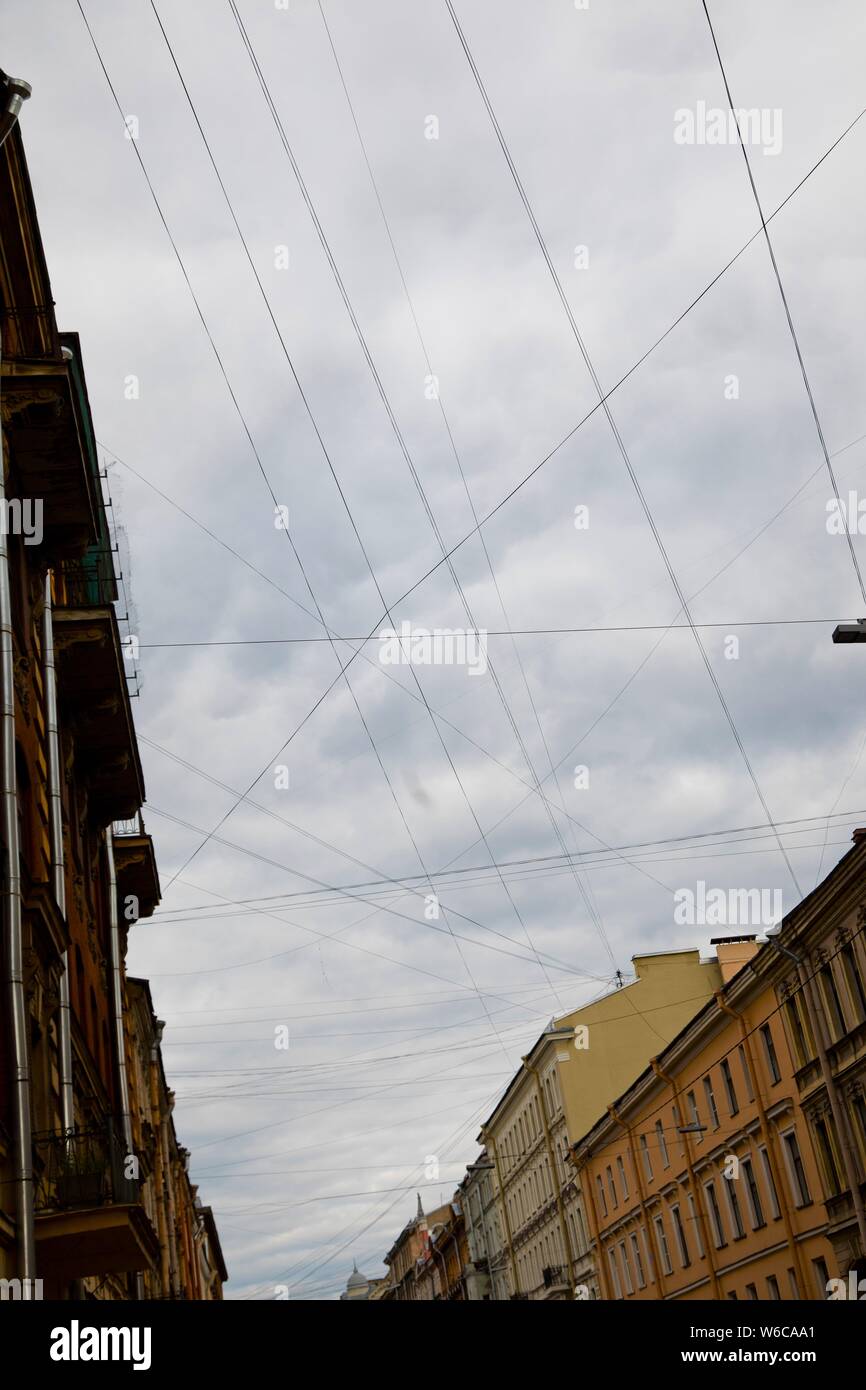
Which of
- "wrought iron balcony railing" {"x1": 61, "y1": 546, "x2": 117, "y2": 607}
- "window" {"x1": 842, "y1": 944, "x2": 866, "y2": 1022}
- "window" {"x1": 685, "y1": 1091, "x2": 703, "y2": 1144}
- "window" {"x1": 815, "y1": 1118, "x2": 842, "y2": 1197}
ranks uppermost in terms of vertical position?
"wrought iron balcony railing" {"x1": 61, "y1": 546, "x2": 117, "y2": 607}

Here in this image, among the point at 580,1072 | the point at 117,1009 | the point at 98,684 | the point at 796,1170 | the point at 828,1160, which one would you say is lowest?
the point at 828,1160

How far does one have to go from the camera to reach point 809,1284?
34031 mm

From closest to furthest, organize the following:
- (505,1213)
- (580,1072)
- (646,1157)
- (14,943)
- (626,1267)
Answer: (14,943) < (646,1157) < (626,1267) < (580,1072) < (505,1213)

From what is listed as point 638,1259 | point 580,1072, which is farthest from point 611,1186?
point 580,1072

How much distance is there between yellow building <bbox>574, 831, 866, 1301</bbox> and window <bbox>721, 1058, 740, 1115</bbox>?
76 millimetres

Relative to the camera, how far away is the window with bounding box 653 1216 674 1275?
155 feet

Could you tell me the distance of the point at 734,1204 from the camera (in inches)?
1593

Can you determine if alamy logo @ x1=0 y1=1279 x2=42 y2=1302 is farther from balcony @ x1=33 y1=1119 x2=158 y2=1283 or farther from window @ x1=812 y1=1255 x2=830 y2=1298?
window @ x1=812 y1=1255 x2=830 y2=1298

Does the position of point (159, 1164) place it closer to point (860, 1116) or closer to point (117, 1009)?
point (117, 1009)

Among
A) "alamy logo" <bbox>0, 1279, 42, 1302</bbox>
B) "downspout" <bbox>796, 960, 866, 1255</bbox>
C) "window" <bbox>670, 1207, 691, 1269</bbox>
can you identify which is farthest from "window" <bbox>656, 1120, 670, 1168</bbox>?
"alamy logo" <bbox>0, 1279, 42, 1302</bbox>
